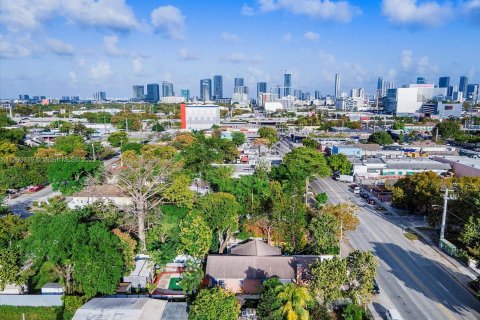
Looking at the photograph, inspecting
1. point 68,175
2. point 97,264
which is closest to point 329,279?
point 97,264

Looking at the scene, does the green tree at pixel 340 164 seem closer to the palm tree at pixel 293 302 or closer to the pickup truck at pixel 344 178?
the pickup truck at pixel 344 178

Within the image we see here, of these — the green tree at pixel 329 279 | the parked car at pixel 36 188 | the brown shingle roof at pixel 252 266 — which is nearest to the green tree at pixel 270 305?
the green tree at pixel 329 279

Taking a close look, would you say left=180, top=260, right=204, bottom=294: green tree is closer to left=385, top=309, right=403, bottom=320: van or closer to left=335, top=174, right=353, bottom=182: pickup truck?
left=385, top=309, right=403, bottom=320: van

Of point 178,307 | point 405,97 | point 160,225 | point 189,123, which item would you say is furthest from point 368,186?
point 405,97

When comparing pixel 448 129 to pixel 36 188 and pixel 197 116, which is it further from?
pixel 36 188

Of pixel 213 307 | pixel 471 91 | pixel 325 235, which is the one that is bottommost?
pixel 213 307

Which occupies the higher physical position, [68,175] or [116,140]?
[116,140]

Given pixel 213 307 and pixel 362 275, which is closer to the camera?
pixel 213 307

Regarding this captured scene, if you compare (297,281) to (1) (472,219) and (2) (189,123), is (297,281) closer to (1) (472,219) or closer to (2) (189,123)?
(1) (472,219)
